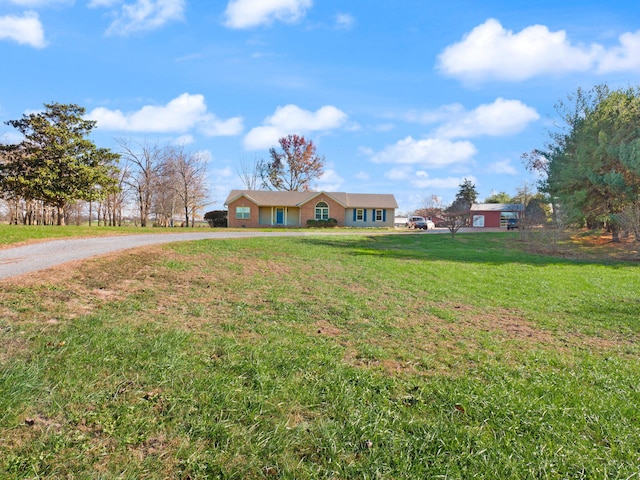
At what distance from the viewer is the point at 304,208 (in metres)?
38.0

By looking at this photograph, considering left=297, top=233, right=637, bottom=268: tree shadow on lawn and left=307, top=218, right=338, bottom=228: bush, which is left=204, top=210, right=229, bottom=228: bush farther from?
left=297, top=233, right=637, bottom=268: tree shadow on lawn

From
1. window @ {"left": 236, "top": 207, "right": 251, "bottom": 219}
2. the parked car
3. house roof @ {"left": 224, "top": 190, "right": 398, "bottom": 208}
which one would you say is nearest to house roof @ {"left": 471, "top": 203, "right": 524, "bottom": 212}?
the parked car

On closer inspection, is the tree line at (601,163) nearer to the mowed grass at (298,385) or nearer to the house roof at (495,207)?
the mowed grass at (298,385)

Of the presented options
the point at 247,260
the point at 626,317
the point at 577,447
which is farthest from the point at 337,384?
the point at 247,260

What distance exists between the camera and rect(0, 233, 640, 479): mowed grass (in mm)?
2240

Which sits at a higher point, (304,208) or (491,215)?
(304,208)

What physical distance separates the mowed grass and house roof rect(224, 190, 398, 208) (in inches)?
1230

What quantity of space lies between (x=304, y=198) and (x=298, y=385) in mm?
36038

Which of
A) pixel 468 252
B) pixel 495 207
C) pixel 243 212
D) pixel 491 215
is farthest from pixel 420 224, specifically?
pixel 468 252

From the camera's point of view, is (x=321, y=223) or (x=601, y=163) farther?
(x=321, y=223)

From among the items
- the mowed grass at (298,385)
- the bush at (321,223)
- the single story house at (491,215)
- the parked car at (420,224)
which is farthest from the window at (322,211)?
the mowed grass at (298,385)

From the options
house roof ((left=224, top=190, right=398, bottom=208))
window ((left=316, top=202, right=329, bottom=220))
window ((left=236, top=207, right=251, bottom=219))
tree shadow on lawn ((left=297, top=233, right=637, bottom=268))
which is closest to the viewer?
tree shadow on lawn ((left=297, top=233, right=637, bottom=268))

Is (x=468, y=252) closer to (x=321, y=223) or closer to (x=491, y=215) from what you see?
(x=321, y=223)

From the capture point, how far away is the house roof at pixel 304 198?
37.2m
